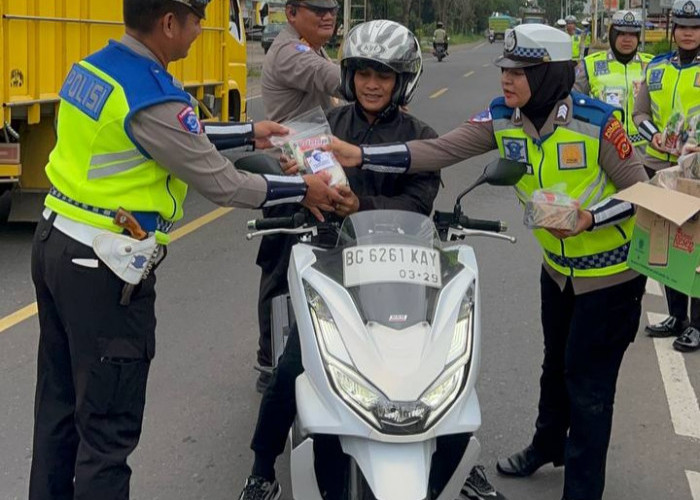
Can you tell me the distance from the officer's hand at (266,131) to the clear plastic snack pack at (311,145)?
1.2 inches

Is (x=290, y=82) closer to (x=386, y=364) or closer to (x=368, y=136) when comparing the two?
(x=368, y=136)

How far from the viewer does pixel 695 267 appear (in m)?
3.16

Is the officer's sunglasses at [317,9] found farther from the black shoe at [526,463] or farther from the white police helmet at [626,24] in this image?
the white police helmet at [626,24]

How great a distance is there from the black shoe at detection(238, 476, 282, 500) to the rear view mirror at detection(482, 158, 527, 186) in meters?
1.47

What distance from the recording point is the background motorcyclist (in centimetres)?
343

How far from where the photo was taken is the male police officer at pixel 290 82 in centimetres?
495

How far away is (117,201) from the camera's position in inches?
118

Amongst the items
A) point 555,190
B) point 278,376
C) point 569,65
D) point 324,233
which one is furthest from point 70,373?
point 569,65

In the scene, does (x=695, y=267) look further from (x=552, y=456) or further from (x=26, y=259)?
(x=26, y=259)

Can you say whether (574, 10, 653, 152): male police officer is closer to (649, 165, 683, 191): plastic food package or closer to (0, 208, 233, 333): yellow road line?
(0, 208, 233, 333): yellow road line

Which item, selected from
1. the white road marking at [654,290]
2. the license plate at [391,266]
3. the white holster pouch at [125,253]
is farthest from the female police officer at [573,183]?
the white road marking at [654,290]

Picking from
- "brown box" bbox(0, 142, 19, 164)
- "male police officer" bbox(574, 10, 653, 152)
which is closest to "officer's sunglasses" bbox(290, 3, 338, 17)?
"male police officer" bbox(574, 10, 653, 152)

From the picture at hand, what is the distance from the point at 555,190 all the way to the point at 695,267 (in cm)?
57

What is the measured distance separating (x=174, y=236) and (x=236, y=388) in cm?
373
